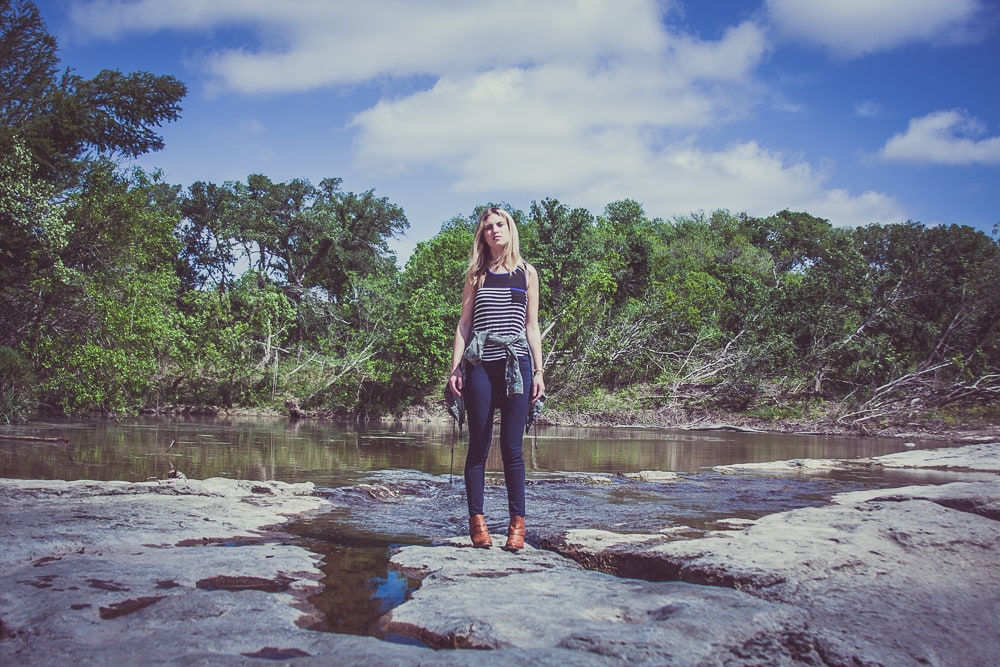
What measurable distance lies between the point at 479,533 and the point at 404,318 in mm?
19705

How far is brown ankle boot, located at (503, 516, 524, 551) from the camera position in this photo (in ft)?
12.2

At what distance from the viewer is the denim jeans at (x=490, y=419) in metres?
4.04

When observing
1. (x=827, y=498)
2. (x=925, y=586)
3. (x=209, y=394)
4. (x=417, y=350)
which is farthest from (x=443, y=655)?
(x=209, y=394)

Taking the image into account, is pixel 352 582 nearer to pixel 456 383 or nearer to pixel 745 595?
pixel 456 383

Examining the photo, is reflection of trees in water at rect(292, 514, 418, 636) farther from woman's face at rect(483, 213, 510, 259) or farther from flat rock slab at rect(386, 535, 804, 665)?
woman's face at rect(483, 213, 510, 259)

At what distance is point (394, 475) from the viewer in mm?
7398

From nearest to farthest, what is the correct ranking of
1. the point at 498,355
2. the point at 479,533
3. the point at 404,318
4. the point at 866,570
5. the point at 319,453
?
the point at 866,570 < the point at 479,533 < the point at 498,355 < the point at 319,453 < the point at 404,318

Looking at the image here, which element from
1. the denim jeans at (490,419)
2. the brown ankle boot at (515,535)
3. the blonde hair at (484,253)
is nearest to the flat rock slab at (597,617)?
the brown ankle boot at (515,535)

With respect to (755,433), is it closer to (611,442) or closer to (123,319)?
(611,442)

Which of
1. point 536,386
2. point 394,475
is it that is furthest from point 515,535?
point 394,475

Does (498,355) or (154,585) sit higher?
(498,355)

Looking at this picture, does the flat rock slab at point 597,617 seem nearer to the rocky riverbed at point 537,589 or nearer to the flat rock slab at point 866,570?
the rocky riverbed at point 537,589

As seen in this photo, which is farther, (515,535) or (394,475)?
(394,475)

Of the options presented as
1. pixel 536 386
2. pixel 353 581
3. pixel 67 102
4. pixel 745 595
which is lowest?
pixel 353 581
